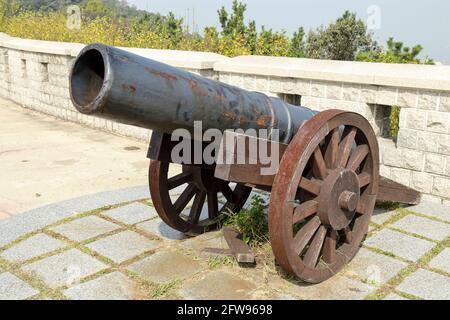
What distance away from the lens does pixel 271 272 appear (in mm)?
3350

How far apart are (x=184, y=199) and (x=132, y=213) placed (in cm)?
74

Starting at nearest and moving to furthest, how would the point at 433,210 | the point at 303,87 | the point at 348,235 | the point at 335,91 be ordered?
the point at 348,235 < the point at 433,210 < the point at 335,91 < the point at 303,87

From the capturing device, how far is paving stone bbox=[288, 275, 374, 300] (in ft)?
10.0

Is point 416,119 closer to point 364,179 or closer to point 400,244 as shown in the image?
point 400,244

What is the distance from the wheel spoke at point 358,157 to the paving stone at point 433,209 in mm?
1450

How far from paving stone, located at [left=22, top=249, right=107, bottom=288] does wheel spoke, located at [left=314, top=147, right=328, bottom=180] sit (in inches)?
60.8

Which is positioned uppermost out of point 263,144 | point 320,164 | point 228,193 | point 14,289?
point 263,144

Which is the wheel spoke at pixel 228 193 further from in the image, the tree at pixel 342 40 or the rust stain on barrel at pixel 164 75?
the tree at pixel 342 40

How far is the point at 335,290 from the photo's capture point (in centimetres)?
313

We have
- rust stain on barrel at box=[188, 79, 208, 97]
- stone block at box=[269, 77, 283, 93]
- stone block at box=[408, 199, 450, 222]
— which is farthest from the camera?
stone block at box=[269, 77, 283, 93]

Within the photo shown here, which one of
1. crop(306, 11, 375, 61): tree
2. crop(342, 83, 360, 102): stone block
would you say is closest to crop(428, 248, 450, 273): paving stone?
crop(342, 83, 360, 102): stone block

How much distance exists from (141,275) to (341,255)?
1.33 m

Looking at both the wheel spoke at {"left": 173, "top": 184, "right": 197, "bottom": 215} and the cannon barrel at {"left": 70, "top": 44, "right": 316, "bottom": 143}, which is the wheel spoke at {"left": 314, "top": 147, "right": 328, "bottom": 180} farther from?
the wheel spoke at {"left": 173, "top": 184, "right": 197, "bottom": 215}

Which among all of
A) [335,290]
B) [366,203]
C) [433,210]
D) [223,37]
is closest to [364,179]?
[366,203]
